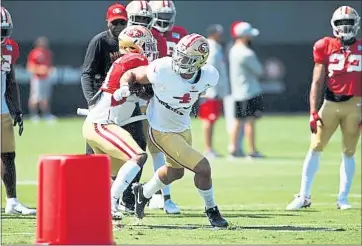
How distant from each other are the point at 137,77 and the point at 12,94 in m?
1.97

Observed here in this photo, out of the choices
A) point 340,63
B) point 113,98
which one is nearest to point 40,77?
point 340,63

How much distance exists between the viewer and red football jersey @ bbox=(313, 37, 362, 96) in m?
9.95

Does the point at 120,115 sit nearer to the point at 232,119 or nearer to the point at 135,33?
the point at 135,33

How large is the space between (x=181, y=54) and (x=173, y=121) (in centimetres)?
61

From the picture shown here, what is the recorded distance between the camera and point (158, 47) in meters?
9.62

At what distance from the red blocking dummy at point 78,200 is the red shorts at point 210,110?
28.3ft

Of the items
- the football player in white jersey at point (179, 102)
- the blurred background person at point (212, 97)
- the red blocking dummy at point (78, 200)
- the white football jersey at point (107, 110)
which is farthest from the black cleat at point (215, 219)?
the blurred background person at point (212, 97)

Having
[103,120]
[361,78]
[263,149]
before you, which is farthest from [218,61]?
[103,120]

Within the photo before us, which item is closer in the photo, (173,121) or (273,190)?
(173,121)

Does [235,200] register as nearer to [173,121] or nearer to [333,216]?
[333,216]

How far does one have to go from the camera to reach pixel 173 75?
8086mm

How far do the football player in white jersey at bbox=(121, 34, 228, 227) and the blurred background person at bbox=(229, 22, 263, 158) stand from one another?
668cm

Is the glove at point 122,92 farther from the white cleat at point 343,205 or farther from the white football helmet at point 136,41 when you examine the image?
the white cleat at point 343,205

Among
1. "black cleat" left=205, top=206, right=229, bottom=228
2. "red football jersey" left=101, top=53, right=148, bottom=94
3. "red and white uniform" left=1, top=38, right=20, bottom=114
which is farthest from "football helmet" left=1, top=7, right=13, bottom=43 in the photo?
"black cleat" left=205, top=206, right=229, bottom=228
